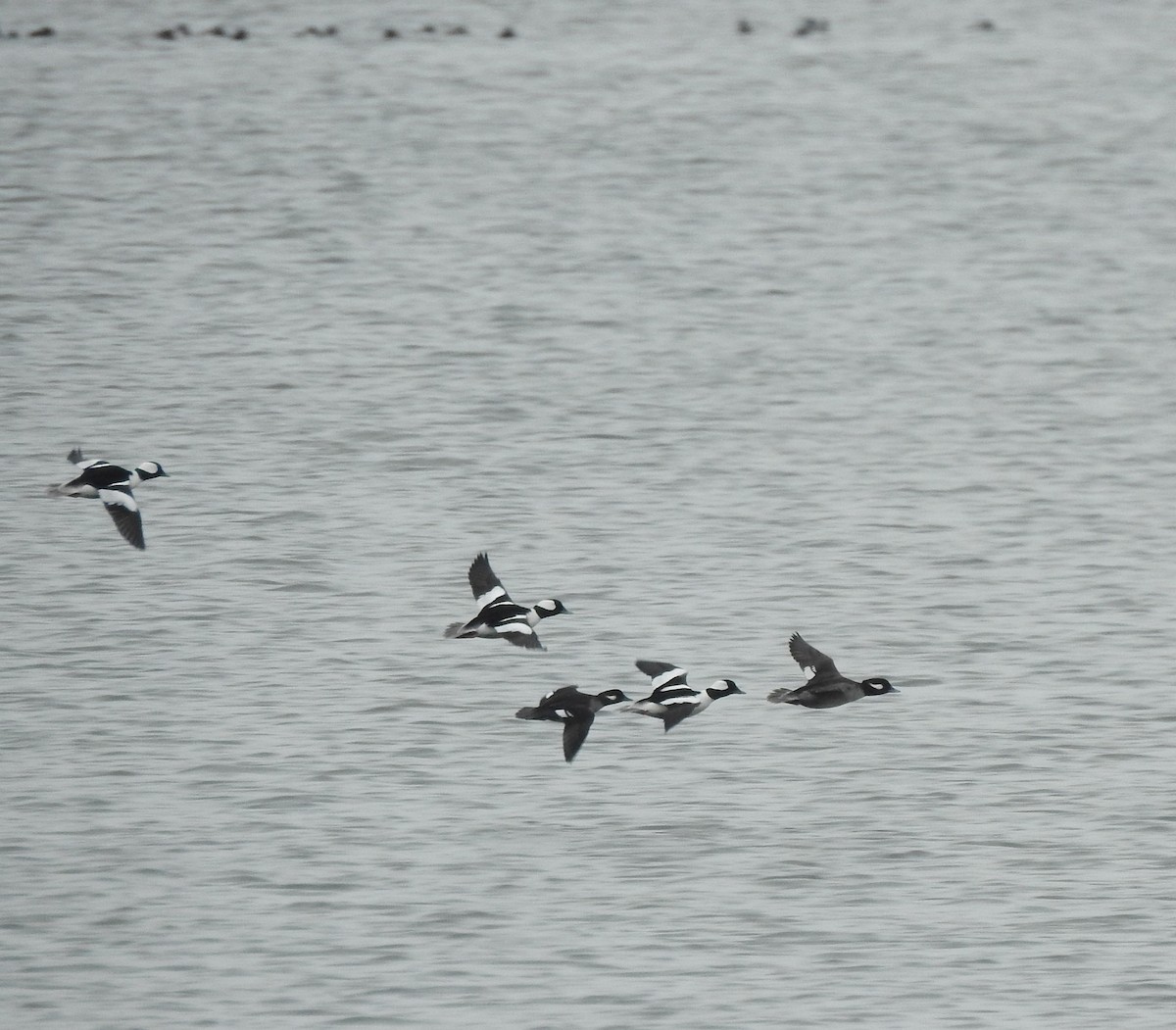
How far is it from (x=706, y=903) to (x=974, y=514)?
9525mm

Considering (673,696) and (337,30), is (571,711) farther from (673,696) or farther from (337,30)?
(337,30)

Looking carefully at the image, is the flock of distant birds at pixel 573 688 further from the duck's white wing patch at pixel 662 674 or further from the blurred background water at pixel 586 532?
the blurred background water at pixel 586 532

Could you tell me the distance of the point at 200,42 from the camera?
153 feet

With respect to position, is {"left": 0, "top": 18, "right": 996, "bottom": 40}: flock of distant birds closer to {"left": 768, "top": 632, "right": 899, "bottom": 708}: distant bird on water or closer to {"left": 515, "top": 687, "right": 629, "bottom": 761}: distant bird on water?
{"left": 768, "top": 632, "right": 899, "bottom": 708}: distant bird on water

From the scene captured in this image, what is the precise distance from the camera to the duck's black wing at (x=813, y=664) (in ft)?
56.0

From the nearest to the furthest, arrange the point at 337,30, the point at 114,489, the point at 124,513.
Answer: the point at 124,513 < the point at 114,489 < the point at 337,30

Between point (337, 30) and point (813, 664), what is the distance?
33.6 metres

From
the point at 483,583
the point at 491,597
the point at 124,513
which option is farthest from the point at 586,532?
the point at 124,513

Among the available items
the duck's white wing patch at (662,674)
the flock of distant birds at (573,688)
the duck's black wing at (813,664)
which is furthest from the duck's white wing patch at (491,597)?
the duck's black wing at (813,664)

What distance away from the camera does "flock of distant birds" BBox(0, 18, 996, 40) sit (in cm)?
4696

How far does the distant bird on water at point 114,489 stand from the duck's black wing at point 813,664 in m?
4.87

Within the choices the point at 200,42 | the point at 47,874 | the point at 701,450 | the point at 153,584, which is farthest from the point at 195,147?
the point at 47,874

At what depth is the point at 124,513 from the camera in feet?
59.0

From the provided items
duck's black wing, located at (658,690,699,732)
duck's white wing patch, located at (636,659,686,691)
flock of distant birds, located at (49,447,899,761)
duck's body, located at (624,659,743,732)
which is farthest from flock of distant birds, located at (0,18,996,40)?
duck's black wing, located at (658,690,699,732)
